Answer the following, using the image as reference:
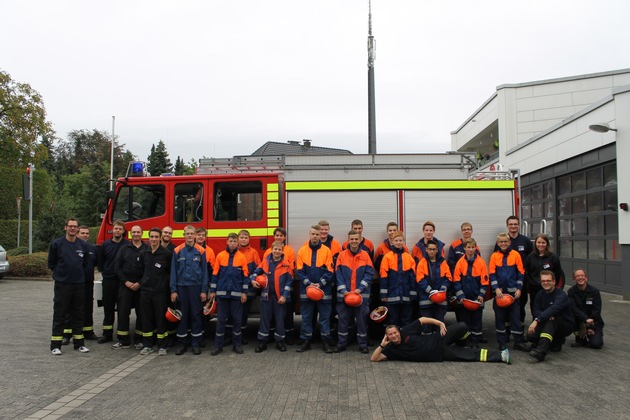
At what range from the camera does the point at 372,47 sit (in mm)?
15039

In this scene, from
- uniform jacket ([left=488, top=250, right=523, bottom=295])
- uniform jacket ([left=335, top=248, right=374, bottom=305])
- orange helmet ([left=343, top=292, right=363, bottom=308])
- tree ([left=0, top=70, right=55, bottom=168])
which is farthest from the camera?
tree ([left=0, top=70, right=55, bottom=168])

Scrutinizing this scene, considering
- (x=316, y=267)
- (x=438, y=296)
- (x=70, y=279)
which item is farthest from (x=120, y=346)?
(x=438, y=296)

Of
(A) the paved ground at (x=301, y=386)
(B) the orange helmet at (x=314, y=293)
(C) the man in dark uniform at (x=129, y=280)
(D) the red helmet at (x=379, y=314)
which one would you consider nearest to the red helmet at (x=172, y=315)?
(C) the man in dark uniform at (x=129, y=280)

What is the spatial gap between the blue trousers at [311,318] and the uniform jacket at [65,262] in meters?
3.32

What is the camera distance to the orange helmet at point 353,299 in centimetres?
698

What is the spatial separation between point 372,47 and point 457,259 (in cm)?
928

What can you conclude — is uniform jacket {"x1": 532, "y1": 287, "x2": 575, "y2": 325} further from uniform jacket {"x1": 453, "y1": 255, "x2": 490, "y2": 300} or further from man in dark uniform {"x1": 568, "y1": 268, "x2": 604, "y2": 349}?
uniform jacket {"x1": 453, "y1": 255, "x2": 490, "y2": 300}

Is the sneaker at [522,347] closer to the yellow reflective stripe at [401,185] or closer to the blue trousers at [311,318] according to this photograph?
the yellow reflective stripe at [401,185]

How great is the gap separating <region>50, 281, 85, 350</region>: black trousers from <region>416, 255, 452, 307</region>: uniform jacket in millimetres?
4912

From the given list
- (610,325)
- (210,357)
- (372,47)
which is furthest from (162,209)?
(372,47)

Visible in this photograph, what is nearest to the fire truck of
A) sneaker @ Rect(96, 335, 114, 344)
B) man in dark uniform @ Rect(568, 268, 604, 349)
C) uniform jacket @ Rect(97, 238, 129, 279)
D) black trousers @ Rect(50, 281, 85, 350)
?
uniform jacket @ Rect(97, 238, 129, 279)

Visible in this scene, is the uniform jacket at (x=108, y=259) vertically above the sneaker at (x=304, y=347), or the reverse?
the uniform jacket at (x=108, y=259)

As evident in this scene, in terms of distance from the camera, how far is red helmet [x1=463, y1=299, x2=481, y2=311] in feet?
23.6

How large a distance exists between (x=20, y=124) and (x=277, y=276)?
19.2 metres
